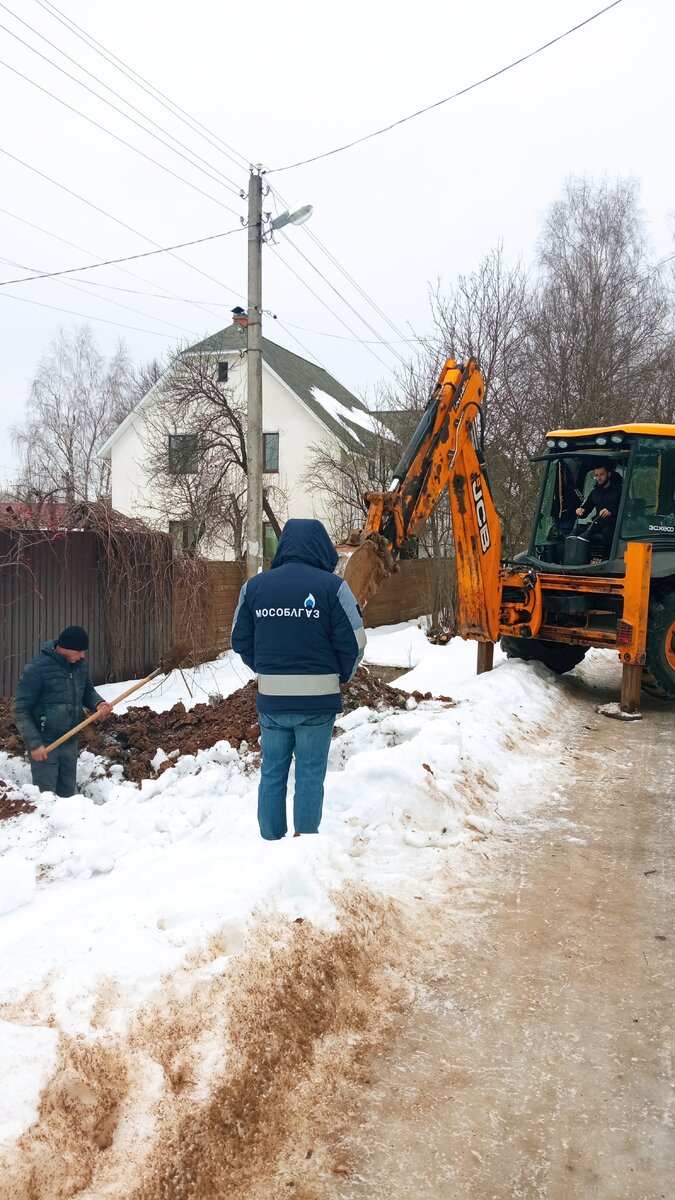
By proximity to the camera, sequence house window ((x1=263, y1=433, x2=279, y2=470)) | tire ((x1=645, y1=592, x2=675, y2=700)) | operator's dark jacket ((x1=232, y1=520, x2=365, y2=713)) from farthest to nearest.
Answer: house window ((x1=263, y1=433, x2=279, y2=470))
tire ((x1=645, y1=592, x2=675, y2=700))
operator's dark jacket ((x1=232, y1=520, x2=365, y2=713))

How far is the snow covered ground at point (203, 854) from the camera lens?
292cm

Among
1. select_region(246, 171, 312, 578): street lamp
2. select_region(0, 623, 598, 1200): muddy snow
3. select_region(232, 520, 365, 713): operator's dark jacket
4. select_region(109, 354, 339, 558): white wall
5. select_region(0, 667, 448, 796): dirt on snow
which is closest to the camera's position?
select_region(0, 623, 598, 1200): muddy snow

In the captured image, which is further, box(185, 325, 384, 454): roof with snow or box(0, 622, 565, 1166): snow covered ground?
box(185, 325, 384, 454): roof with snow

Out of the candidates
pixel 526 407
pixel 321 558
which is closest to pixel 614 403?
pixel 526 407

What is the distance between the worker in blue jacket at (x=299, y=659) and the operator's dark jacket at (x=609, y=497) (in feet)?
18.9

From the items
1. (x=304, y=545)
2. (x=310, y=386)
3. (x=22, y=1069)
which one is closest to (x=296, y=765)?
(x=304, y=545)

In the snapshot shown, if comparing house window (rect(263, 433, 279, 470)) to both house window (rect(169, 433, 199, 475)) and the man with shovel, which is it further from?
the man with shovel

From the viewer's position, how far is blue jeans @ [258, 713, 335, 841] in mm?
4430

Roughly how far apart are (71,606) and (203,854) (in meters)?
7.03

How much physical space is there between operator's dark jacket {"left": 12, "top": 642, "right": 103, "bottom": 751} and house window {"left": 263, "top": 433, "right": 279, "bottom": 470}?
73.4 feet

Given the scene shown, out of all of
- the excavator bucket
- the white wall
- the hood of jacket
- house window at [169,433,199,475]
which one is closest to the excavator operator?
the excavator bucket

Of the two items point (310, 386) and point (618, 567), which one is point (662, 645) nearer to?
point (618, 567)

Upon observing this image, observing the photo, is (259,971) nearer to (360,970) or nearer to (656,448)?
(360,970)

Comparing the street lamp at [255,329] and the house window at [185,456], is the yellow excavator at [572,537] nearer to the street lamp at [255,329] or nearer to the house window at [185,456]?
the street lamp at [255,329]
